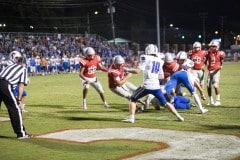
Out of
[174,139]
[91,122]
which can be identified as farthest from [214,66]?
[174,139]

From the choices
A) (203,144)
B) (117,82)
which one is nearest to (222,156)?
(203,144)

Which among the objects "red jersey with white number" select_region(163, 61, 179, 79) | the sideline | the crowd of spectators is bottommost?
the sideline

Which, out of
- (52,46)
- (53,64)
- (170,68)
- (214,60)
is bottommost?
(53,64)

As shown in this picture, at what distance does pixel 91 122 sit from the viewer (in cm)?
1185

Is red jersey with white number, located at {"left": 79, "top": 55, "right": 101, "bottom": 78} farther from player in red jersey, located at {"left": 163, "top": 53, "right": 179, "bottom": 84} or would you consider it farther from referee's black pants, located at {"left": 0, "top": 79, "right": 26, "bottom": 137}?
referee's black pants, located at {"left": 0, "top": 79, "right": 26, "bottom": 137}

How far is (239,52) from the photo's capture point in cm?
6253

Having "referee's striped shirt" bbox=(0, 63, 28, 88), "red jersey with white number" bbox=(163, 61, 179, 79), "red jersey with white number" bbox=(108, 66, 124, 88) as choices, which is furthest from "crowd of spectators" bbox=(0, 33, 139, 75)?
"referee's striped shirt" bbox=(0, 63, 28, 88)

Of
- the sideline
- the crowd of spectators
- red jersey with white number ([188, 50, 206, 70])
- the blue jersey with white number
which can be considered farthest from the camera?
the crowd of spectators

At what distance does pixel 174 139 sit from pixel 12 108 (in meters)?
3.59

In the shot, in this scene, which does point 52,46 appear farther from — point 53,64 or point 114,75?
point 114,75

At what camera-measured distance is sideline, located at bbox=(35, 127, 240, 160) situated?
793 cm

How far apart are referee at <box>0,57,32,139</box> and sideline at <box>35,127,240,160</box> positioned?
0.51m

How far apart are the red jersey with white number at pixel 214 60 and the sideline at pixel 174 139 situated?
216 inches

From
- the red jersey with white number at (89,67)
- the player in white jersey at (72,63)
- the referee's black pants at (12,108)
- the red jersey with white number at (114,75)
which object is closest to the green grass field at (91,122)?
the referee's black pants at (12,108)
